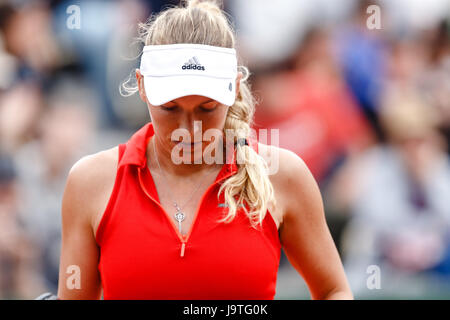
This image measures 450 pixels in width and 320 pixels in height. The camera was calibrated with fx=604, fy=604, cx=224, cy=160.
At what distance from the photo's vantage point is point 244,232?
61.7 inches

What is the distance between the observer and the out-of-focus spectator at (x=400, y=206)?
3414mm

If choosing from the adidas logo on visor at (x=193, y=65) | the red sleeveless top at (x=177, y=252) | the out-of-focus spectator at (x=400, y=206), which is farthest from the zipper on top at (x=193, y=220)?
the out-of-focus spectator at (x=400, y=206)

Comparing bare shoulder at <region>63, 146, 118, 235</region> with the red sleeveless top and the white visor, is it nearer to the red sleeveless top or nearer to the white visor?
the red sleeveless top

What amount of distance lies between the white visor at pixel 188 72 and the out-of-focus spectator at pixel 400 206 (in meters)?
2.05

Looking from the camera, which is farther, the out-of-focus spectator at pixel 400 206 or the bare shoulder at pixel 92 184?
the out-of-focus spectator at pixel 400 206

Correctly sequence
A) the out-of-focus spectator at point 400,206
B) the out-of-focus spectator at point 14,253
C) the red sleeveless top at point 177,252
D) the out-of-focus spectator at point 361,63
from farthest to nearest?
the out-of-focus spectator at point 361,63 < the out-of-focus spectator at point 400,206 < the out-of-focus spectator at point 14,253 < the red sleeveless top at point 177,252

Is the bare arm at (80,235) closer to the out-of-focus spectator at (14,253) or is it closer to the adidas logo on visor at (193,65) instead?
the adidas logo on visor at (193,65)

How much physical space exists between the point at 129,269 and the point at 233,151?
43cm

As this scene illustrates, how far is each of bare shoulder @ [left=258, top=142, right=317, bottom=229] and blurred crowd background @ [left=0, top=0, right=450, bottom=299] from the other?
69.6 inches

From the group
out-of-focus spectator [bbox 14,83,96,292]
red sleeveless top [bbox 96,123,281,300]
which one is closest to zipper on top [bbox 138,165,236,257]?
red sleeveless top [bbox 96,123,281,300]

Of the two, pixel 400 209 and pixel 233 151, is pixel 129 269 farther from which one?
pixel 400 209

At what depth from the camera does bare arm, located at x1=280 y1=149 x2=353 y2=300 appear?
1681mm

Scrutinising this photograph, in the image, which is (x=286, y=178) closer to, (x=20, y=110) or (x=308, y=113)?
(x=308, y=113)
